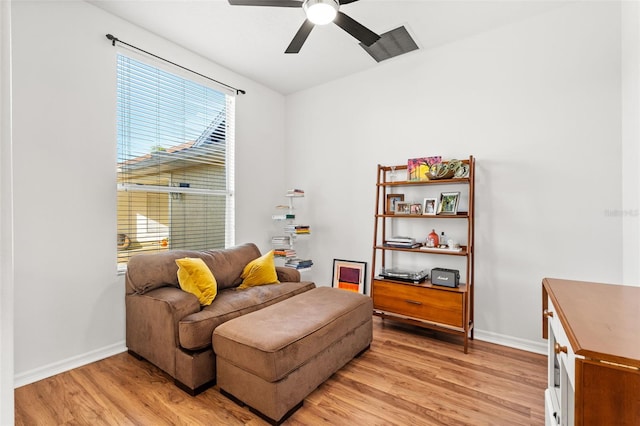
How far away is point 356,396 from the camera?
1.97 meters

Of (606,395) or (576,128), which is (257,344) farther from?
(576,128)

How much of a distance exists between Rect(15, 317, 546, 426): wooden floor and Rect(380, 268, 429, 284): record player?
0.64 meters

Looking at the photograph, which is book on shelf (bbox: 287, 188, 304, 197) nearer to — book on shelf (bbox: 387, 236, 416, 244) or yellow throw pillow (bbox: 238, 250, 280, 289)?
yellow throw pillow (bbox: 238, 250, 280, 289)

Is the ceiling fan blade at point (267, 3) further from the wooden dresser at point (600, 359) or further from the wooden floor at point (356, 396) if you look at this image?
the wooden floor at point (356, 396)

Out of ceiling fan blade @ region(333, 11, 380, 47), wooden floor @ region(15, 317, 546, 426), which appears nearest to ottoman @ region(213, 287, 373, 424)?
wooden floor @ region(15, 317, 546, 426)

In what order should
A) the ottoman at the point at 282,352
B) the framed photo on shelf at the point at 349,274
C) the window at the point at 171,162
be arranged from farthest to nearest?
the framed photo on shelf at the point at 349,274 → the window at the point at 171,162 → the ottoman at the point at 282,352

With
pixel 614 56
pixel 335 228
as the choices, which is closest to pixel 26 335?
pixel 335 228

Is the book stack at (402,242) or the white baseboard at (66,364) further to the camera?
the book stack at (402,242)

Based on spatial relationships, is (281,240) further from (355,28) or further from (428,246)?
(355,28)

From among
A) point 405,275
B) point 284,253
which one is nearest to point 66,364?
point 284,253

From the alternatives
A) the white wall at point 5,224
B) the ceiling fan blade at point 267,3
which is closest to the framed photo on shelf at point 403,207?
the ceiling fan blade at point 267,3

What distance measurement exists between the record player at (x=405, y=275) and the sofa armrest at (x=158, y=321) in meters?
1.78

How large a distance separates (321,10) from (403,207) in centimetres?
195

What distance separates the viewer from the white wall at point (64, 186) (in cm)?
213
